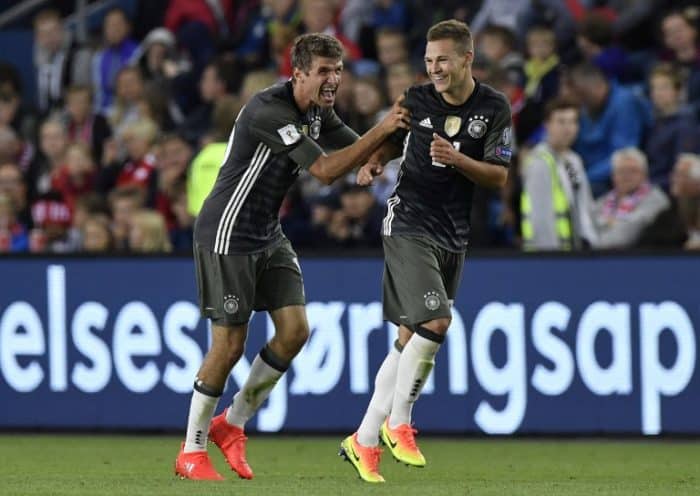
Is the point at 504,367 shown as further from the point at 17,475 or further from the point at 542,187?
the point at 17,475

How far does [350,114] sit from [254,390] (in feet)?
17.2

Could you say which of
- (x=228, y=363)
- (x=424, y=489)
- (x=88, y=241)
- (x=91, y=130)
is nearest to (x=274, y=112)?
(x=228, y=363)

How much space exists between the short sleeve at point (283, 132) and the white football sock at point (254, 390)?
3.81 feet

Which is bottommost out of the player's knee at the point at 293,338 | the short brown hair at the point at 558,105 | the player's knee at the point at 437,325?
the player's knee at the point at 293,338

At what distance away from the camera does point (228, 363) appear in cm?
973

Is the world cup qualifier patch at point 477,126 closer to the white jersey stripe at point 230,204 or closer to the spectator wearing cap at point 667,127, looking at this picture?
the white jersey stripe at point 230,204

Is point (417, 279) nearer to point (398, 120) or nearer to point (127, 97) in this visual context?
point (398, 120)

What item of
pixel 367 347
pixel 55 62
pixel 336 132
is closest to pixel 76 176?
pixel 55 62

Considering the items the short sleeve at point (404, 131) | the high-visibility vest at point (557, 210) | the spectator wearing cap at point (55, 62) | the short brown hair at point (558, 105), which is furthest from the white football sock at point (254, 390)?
the spectator wearing cap at point (55, 62)

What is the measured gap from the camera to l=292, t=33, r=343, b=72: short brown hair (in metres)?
9.30

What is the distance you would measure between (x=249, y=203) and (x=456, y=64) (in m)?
1.31

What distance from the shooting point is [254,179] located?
31.6 ft

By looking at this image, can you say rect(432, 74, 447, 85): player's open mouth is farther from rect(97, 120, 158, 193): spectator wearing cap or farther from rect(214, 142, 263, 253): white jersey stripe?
rect(97, 120, 158, 193): spectator wearing cap

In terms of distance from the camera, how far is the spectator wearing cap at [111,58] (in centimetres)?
1775
